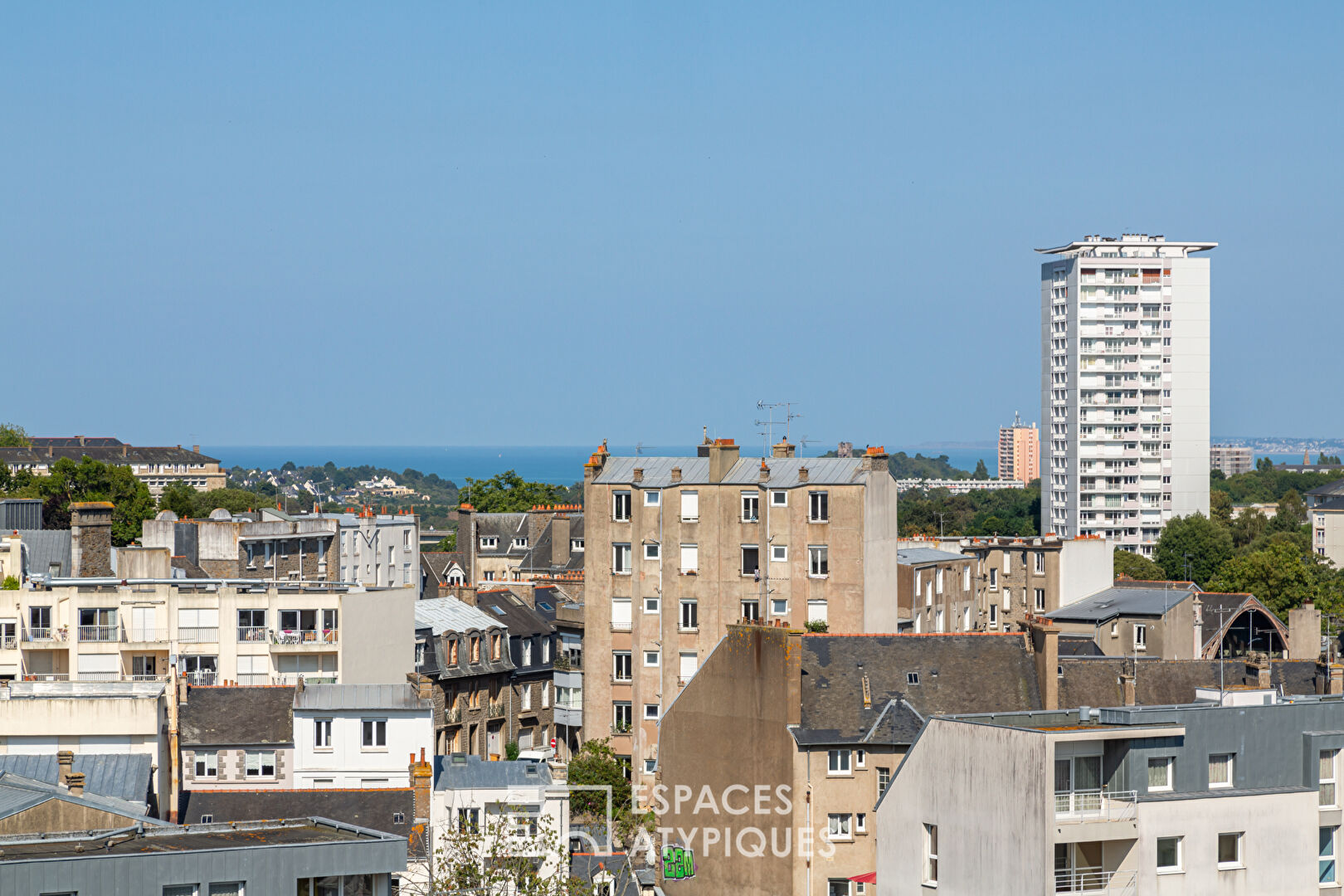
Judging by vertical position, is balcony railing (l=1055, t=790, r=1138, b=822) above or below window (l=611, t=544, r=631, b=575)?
below

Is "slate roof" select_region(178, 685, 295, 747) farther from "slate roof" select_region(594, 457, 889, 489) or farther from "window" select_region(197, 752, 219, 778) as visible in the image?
"slate roof" select_region(594, 457, 889, 489)

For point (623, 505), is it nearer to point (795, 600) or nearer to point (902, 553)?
point (795, 600)

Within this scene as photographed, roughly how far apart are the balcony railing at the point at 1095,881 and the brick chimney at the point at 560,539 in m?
79.8

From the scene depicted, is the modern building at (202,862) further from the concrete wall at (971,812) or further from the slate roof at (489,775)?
the concrete wall at (971,812)

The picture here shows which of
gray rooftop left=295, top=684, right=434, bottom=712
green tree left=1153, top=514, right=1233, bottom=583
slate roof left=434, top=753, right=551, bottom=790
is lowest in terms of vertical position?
slate roof left=434, top=753, right=551, bottom=790

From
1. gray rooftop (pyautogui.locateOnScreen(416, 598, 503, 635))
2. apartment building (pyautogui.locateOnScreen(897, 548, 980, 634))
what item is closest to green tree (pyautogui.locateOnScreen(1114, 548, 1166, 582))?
apartment building (pyautogui.locateOnScreen(897, 548, 980, 634))

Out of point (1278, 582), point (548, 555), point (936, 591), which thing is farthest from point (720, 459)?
point (1278, 582)

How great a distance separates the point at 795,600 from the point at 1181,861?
34230 millimetres

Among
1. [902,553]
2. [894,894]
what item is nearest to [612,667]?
[902,553]

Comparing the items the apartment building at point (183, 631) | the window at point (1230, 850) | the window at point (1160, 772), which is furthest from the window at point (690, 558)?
the window at point (1230, 850)

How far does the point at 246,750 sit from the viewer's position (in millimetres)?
52625

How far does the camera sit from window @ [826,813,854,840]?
168ft

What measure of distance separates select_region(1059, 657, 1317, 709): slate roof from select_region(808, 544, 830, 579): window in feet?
45.5

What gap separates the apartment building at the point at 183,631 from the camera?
2418 inches
